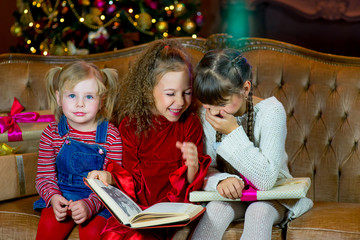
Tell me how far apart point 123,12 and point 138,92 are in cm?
216

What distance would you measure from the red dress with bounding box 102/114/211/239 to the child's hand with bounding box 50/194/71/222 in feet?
0.69

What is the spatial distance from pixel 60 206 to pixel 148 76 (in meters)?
0.73

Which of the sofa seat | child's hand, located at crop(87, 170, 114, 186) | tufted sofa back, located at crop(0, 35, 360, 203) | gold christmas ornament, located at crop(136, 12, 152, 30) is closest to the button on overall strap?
child's hand, located at crop(87, 170, 114, 186)

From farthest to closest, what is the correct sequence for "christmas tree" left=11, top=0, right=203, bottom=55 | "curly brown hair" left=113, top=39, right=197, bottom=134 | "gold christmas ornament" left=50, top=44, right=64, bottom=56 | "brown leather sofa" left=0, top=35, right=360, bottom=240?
1. "gold christmas ornament" left=50, top=44, right=64, bottom=56
2. "christmas tree" left=11, top=0, right=203, bottom=55
3. "brown leather sofa" left=0, top=35, right=360, bottom=240
4. "curly brown hair" left=113, top=39, right=197, bottom=134

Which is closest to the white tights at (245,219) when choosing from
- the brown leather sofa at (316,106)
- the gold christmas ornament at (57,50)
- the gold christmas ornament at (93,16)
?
the brown leather sofa at (316,106)

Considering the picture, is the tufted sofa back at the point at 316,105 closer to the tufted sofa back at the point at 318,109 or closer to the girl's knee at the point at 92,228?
the tufted sofa back at the point at 318,109

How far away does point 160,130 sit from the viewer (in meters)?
2.19

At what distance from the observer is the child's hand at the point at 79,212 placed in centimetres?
198

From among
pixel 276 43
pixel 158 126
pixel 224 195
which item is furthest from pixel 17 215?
pixel 276 43

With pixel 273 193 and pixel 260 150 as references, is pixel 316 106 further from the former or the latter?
pixel 273 193

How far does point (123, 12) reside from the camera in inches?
165

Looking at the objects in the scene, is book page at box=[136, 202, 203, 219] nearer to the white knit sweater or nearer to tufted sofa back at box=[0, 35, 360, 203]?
the white knit sweater

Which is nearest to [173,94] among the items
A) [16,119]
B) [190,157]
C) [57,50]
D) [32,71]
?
[190,157]

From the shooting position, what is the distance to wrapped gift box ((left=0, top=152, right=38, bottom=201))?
7.49 feet
